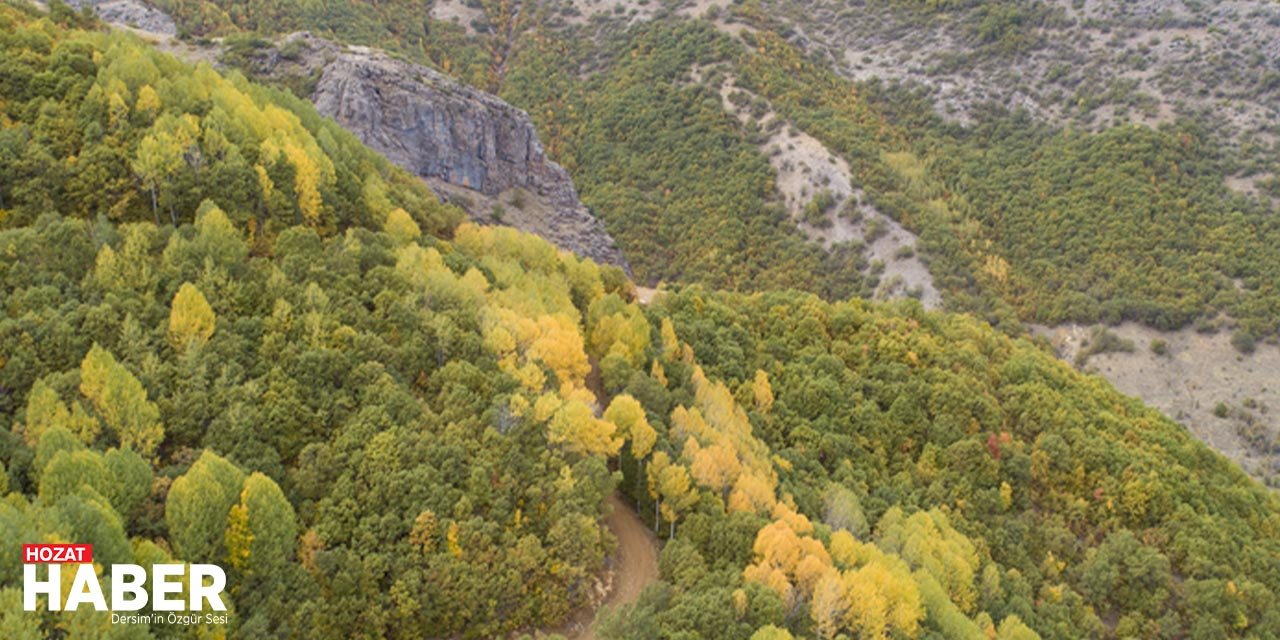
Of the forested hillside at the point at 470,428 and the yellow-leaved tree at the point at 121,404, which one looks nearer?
the forested hillside at the point at 470,428

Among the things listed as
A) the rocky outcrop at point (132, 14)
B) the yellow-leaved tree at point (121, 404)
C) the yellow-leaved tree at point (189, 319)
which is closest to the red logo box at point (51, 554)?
the yellow-leaved tree at point (121, 404)

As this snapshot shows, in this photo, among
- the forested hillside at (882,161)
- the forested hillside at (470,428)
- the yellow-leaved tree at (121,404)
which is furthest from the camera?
the forested hillside at (882,161)

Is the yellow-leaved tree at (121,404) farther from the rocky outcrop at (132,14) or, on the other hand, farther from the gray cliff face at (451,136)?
the rocky outcrop at (132,14)

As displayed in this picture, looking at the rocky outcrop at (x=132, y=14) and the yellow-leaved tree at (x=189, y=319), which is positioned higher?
the rocky outcrop at (x=132, y=14)

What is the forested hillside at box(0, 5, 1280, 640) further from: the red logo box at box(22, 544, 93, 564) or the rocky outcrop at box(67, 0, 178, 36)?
the rocky outcrop at box(67, 0, 178, 36)

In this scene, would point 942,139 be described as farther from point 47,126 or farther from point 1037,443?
point 47,126

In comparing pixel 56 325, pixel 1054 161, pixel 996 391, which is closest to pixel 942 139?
pixel 1054 161

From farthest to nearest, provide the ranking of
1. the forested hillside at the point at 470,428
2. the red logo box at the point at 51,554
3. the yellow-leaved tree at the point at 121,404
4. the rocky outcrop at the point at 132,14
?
the rocky outcrop at the point at 132,14
the yellow-leaved tree at the point at 121,404
the forested hillside at the point at 470,428
the red logo box at the point at 51,554

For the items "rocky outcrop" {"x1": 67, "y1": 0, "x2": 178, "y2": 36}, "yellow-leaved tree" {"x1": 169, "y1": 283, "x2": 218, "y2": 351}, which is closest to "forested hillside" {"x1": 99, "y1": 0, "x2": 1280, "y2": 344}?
"rocky outcrop" {"x1": 67, "y1": 0, "x2": 178, "y2": 36}
